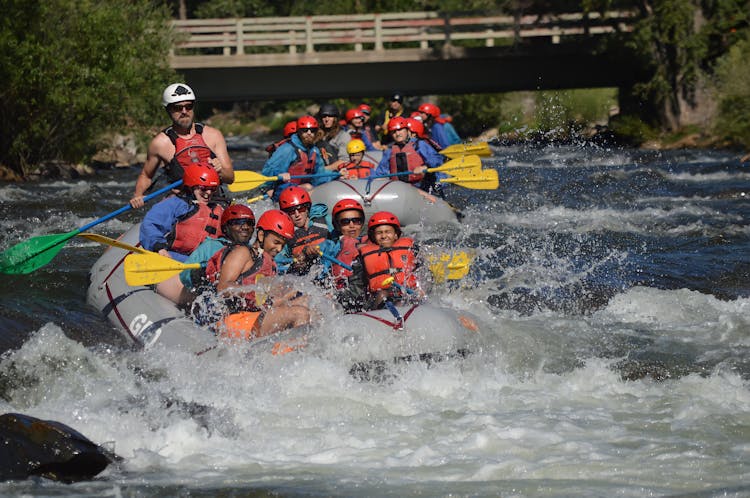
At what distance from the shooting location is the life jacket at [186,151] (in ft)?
28.5

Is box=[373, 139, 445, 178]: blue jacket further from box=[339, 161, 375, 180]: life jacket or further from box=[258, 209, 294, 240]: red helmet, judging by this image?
box=[258, 209, 294, 240]: red helmet

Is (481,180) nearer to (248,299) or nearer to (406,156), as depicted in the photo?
(406,156)

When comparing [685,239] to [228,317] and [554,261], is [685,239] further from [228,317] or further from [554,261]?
[228,317]

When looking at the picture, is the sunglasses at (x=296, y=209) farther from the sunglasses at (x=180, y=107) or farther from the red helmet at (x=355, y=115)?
the red helmet at (x=355, y=115)

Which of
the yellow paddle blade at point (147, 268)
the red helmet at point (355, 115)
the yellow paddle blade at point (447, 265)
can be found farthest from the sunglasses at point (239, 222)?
the red helmet at point (355, 115)

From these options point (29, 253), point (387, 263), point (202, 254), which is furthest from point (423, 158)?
point (29, 253)

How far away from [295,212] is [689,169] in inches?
555

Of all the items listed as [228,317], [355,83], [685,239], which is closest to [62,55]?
[355,83]

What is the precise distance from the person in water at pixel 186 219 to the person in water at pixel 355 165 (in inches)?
195

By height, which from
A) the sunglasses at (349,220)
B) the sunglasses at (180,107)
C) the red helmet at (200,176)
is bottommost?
the sunglasses at (349,220)

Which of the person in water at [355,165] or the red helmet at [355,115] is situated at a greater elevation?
the red helmet at [355,115]

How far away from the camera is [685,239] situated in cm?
1288

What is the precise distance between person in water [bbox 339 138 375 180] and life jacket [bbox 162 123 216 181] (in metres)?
4.38

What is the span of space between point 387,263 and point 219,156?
1.82 m
